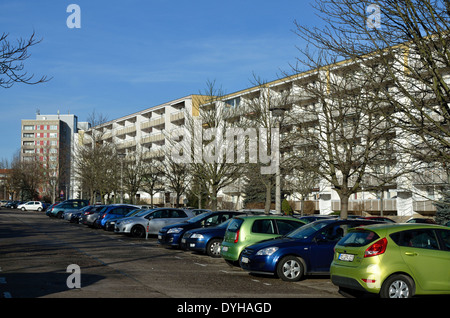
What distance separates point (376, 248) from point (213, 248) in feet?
31.6

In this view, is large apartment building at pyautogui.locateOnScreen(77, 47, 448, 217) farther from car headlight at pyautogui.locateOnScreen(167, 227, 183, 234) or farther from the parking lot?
car headlight at pyautogui.locateOnScreen(167, 227, 183, 234)

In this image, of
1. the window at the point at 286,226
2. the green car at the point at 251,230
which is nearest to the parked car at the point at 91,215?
the green car at the point at 251,230

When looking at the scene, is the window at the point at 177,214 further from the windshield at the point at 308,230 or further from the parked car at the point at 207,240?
the windshield at the point at 308,230

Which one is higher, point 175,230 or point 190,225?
point 190,225

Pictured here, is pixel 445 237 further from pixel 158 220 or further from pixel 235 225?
pixel 158 220

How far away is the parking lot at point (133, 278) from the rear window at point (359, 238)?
1.32 meters

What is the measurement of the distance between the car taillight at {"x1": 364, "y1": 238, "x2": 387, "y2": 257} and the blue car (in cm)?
350

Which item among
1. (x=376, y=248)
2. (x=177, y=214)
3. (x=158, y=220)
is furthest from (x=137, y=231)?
(x=376, y=248)

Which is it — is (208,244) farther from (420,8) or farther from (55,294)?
(420,8)

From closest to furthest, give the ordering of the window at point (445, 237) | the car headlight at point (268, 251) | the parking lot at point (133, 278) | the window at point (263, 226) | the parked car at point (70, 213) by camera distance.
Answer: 1. the window at point (445, 237)
2. the parking lot at point (133, 278)
3. the car headlight at point (268, 251)
4. the window at point (263, 226)
5. the parked car at point (70, 213)

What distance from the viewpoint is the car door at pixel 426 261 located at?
9945 millimetres

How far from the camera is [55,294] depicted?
1012 centimetres

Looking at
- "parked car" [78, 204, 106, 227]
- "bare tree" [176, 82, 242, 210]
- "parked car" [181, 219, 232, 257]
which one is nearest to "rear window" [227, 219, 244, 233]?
"parked car" [181, 219, 232, 257]

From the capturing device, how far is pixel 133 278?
12914 mm
